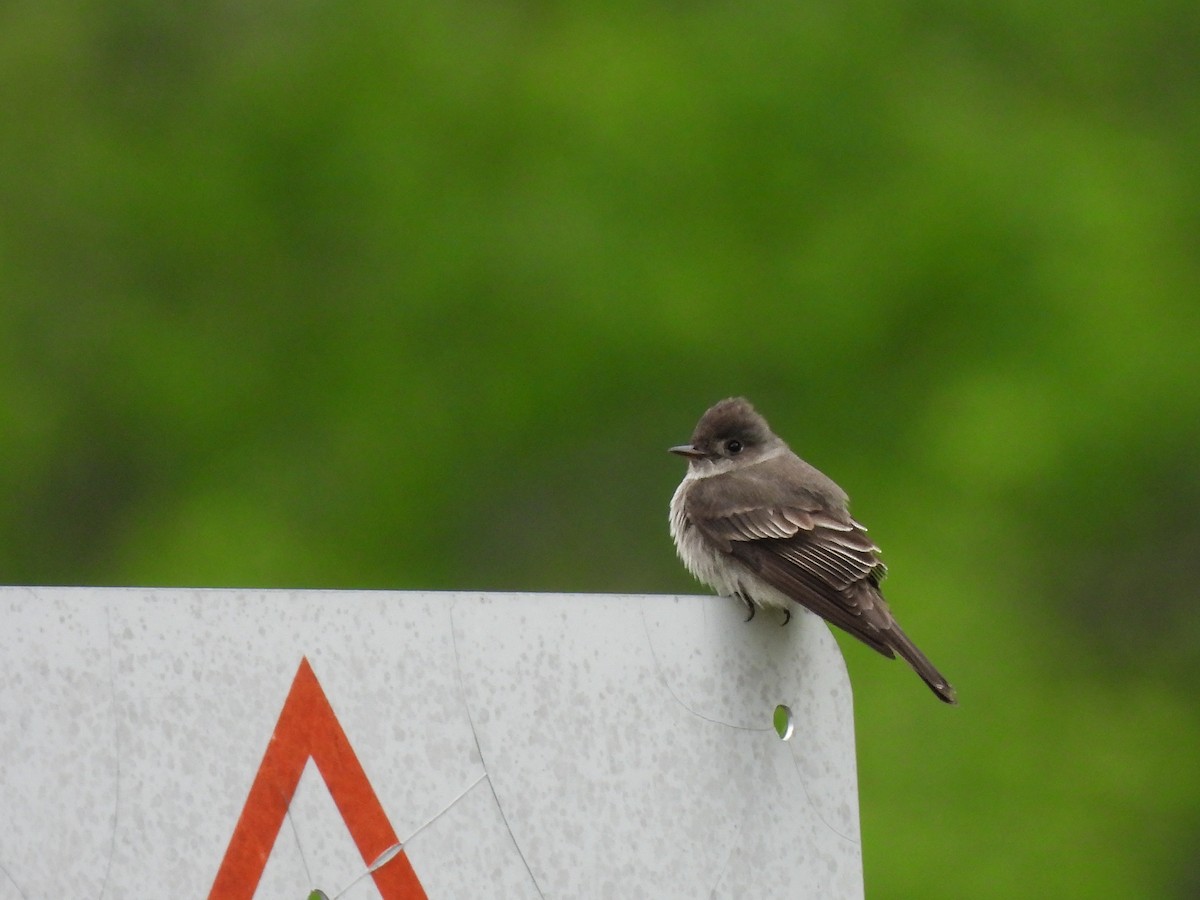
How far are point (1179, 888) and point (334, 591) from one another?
7.24 meters

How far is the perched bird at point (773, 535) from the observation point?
12.0 feet

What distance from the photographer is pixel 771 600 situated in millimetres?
3680

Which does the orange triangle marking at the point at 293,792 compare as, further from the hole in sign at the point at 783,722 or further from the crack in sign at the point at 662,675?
the hole in sign at the point at 783,722

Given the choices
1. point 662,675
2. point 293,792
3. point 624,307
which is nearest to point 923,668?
point 662,675

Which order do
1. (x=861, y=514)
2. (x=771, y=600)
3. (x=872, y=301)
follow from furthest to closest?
(x=872, y=301), (x=861, y=514), (x=771, y=600)

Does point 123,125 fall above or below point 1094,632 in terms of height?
above

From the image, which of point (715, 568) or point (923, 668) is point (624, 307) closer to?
point (715, 568)

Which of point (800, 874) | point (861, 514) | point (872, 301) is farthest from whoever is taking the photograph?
point (872, 301)

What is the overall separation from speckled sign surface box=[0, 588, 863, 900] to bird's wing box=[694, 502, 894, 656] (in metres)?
0.86

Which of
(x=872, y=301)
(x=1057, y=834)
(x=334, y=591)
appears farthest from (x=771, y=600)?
(x=872, y=301)

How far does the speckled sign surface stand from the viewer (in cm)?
220

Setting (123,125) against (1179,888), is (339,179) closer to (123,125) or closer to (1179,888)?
(123,125)

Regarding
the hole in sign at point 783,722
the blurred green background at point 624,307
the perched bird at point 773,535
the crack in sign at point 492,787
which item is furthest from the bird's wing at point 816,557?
the blurred green background at point 624,307

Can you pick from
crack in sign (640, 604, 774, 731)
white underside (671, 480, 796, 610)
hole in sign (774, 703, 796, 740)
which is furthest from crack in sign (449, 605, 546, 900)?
white underside (671, 480, 796, 610)
